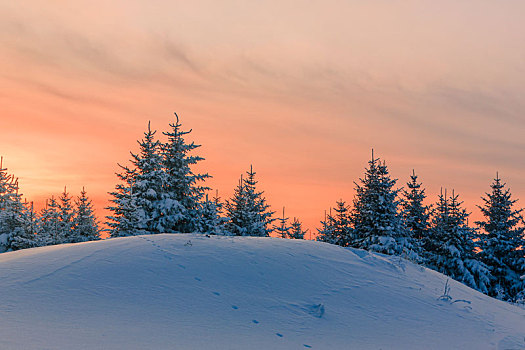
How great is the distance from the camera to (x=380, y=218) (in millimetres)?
29125

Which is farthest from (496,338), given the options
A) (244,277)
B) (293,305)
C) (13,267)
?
(13,267)

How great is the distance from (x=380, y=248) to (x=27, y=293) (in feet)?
78.7

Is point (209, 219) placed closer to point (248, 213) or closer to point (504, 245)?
point (248, 213)

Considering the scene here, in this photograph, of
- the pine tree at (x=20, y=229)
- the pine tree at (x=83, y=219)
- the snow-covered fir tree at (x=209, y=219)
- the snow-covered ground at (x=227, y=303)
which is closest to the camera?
the snow-covered ground at (x=227, y=303)

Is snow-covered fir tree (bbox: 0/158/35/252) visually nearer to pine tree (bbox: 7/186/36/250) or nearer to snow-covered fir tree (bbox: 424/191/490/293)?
pine tree (bbox: 7/186/36/250)

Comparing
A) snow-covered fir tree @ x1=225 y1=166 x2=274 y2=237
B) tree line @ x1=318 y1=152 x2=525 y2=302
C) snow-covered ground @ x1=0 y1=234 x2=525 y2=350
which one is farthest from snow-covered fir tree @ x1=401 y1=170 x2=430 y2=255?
A: snow-covered ground @ x1=0 y1=234 x2=525 y2=350

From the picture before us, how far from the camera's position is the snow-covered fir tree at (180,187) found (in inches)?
1032

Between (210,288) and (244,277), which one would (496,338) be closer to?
(244,277)

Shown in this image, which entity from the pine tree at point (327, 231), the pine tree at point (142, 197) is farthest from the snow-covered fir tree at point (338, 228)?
the pine tree at point (142, 197)

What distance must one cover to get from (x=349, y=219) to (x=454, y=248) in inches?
324

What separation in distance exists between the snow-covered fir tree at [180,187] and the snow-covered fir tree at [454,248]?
58.3 ft

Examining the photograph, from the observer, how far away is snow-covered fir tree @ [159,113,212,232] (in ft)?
86.0

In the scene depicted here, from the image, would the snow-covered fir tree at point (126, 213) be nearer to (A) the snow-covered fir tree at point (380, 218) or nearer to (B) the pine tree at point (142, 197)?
(B) the pine tree at point (142, 197)

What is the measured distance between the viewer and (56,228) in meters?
39.4
